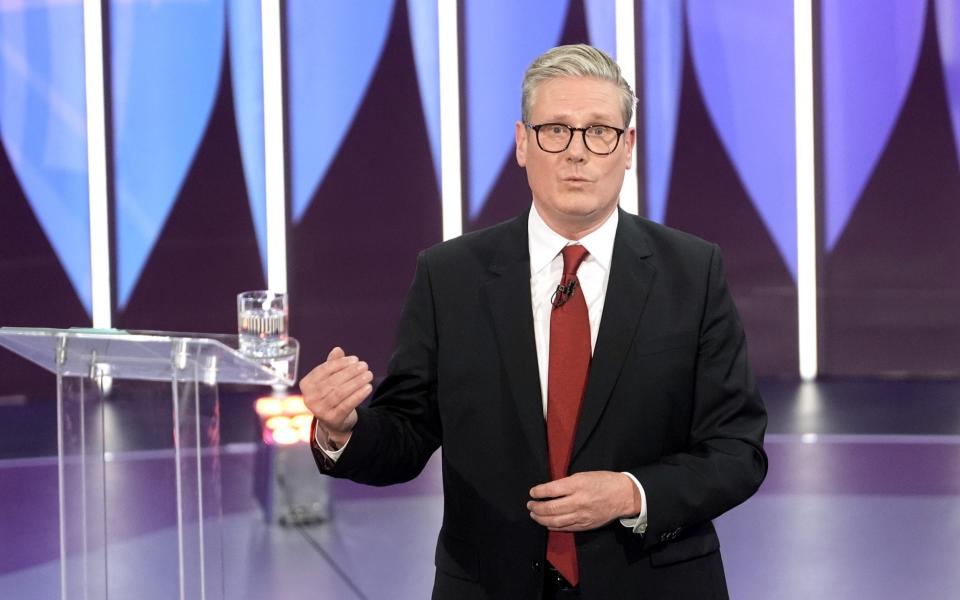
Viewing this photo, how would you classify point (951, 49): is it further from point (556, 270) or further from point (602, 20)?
point (556, 270)

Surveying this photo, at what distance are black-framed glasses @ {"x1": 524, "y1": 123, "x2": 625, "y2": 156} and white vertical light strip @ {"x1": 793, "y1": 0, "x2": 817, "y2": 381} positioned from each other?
16.9 ft

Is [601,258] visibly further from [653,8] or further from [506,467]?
[653,8]

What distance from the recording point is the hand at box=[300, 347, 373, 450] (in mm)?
1545

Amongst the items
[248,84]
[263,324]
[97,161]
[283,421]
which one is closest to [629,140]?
[263,324]

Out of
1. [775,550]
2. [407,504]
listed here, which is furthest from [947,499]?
[407,504]

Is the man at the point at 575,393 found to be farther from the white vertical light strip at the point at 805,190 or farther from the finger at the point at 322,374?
the white vertical light strip at the point at 805,190

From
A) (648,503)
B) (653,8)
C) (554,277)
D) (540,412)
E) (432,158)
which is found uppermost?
(653,8)

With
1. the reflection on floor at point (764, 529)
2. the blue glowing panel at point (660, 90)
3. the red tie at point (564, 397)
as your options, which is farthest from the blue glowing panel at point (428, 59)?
the red tie at point (564, 397)

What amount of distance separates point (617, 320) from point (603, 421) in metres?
0.13

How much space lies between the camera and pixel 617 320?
1.63 m

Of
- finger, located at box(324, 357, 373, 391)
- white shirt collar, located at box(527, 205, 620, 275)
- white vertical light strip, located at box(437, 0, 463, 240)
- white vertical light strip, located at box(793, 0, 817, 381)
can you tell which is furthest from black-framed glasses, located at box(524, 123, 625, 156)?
A: white vertical light strip, located at box(793, 0, 817, 381)

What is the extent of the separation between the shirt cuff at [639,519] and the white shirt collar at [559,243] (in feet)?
0.97

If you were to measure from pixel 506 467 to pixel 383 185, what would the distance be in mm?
5049

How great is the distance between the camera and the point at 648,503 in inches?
61.0
